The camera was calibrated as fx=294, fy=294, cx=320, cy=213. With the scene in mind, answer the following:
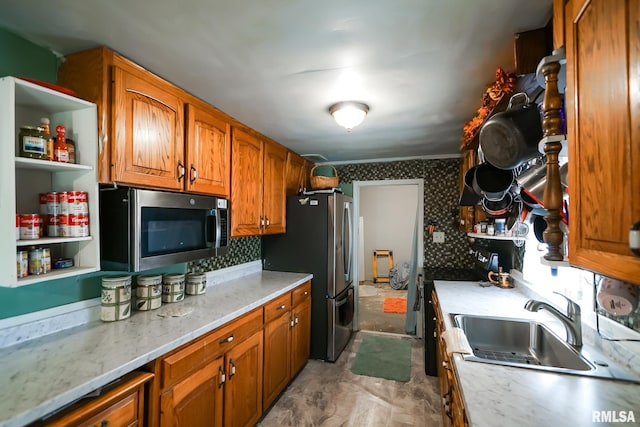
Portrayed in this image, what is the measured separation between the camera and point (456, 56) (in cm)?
140

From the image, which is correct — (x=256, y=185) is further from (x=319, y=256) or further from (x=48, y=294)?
(x=48, y=294)

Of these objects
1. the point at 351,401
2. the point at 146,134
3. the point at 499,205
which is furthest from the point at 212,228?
the point at 499,205

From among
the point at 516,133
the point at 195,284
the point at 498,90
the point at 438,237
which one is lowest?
the point at 195,284

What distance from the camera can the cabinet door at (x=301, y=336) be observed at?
260 cm

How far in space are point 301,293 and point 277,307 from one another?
0.49 m

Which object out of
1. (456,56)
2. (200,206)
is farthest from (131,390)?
(456,56)

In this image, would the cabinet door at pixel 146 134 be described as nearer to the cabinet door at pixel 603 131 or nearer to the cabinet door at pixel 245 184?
the cabinet door at pixel 245 184

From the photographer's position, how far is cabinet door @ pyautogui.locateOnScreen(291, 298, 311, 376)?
260cm

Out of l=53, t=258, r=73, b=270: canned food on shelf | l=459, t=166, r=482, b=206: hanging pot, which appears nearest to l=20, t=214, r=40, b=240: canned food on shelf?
l=53, t=258, r=73, b=270: canned food on shelf

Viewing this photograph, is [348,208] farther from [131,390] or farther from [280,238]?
[131,390]

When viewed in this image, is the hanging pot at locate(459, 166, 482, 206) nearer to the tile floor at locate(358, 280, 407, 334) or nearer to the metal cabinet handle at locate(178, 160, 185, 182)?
the metal cabinet handle at locate(178, 160, 185, 182)

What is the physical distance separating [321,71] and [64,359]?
1.70 metres

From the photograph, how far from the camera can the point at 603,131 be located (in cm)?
65

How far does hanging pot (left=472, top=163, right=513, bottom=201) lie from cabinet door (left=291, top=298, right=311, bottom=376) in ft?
5.89
